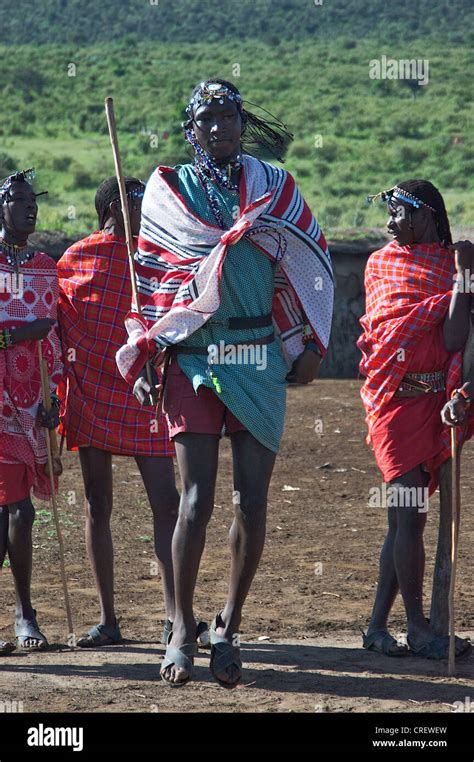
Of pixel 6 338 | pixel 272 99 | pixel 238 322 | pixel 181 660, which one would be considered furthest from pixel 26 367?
pixel 272 99

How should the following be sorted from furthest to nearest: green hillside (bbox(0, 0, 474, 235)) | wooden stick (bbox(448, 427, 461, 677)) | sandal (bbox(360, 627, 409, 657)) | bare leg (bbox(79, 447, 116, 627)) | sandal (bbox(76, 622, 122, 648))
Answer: green hillside (bbox(0, 0, 474, 235)) < bare leg (bbox(79, 447, 116, 627)) < sandal (bbox(76, 622, 122, 648)) < sandal (bbox(360, 627, 409, 657)) < wooden stick (bbox(448, 427, 461, 677))

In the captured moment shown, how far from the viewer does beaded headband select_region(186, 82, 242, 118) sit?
209 inches

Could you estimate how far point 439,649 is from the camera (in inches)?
233

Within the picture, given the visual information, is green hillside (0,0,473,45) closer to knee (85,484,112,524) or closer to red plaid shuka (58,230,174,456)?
red plaid shuka (58,230,174,456)

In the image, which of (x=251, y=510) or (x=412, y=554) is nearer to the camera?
(x=251, y=510)

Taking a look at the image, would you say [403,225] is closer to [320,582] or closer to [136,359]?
[136,359]

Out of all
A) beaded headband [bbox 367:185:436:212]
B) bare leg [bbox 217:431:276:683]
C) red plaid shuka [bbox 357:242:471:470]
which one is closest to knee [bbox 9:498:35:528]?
bare leg [bbox 217:431:276:683]

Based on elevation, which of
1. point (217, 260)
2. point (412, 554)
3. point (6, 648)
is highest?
point (217, 260)

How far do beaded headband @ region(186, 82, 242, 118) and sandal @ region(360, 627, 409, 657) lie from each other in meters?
2.49

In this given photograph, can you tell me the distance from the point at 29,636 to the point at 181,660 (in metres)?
1.39

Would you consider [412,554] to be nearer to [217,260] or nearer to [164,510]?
[164,510]

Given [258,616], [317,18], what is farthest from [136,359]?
[317,18]

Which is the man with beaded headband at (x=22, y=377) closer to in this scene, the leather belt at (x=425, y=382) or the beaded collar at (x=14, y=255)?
the beaded collar at (x=14, y=255)

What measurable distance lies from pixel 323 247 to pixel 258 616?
2.28 metres
